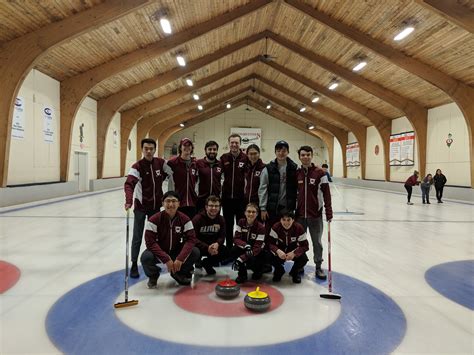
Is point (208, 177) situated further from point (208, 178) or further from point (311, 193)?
point (311, 193)

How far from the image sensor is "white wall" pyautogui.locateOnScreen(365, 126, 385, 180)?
2319 centimetres

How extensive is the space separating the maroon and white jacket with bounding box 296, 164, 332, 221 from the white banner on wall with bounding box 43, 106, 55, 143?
12.3 metres

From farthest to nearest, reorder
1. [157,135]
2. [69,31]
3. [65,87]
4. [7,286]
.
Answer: [157,135]
[65,87]
[69,31]
[7,286]

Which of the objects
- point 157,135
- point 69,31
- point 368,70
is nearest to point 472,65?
point 368,70

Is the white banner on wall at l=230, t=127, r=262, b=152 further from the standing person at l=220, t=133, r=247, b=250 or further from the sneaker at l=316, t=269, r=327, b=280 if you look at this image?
the sneaker at l=316, t=269, r=327, b=280

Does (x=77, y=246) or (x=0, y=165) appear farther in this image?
(x=0, y=165)

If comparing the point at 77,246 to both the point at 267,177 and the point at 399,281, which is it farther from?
the point at 399,281

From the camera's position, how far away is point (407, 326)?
9.70ft

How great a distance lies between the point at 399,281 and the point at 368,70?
13.7m

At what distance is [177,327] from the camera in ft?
9.41

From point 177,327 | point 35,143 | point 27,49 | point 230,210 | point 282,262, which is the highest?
point 27,49

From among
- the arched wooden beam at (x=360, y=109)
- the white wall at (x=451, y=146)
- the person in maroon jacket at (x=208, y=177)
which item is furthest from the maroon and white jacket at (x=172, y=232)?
the arched wooden beam at (x=360, y=109)

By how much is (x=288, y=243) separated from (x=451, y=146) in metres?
15.5

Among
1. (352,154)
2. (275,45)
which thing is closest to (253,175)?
(275,45)
